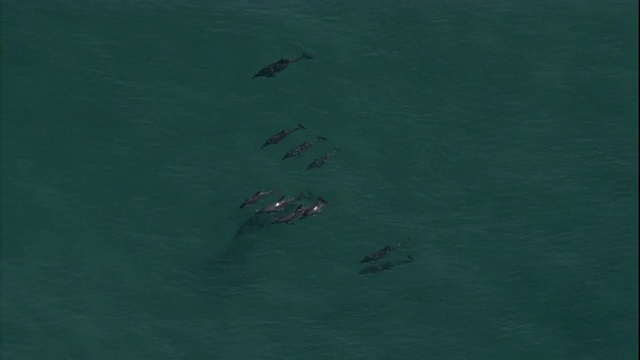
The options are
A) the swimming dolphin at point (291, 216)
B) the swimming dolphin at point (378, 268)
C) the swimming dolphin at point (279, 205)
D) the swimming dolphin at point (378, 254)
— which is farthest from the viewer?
the swimming dolphin at point (279, 205)

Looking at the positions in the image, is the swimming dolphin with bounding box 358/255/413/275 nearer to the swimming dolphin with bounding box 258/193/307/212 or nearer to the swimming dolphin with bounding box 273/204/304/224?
the swimming dolphin with bounding box 273/204/304/224

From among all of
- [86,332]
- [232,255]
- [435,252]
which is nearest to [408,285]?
[435,252]

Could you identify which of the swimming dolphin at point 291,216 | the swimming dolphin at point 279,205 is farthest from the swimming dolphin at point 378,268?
the swimming dolphin at point 279,205

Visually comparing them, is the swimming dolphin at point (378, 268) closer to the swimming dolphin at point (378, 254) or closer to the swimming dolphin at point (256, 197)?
the swimming dolphin at point (378, 254)

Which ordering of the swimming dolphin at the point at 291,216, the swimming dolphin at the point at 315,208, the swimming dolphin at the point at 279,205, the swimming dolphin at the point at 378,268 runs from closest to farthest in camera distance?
the swimming dolphin at the point at 378,268 → the swimming dolphin at the point at 291,216 → the swimming dolphin at the point at 279,205 → the swimming dolphin at the point at 315,208

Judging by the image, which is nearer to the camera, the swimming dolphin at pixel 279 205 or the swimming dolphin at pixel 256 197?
the swimming dolphin at pixel 279 205

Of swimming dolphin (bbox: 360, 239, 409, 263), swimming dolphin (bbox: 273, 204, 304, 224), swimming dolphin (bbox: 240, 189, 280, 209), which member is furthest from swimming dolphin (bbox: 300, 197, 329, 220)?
swimming dolphin (bbox: 360, 239, 409, 263)

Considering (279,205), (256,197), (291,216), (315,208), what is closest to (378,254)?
(315,208)

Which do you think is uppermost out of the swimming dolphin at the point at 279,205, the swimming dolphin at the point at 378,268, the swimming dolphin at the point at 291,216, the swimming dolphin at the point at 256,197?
the swimming dolphin at the point at 256,197

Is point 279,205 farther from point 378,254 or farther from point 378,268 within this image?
point 378,268

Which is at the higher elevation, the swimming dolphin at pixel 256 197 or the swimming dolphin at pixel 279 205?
the swimming dolphin at pixel 256 197
